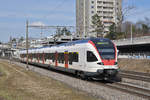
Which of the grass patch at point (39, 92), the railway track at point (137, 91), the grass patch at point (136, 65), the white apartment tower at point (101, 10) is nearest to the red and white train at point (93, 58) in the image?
the railway track at point (137, 91)

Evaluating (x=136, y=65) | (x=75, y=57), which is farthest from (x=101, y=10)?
(x=75, y=57)

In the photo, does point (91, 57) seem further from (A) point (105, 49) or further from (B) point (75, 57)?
(B) point (75, 57)

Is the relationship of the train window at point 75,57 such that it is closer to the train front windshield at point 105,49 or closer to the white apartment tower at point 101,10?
the train front windshield at point 105,49

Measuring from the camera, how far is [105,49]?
58.9 feet

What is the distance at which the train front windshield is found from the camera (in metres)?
17.7

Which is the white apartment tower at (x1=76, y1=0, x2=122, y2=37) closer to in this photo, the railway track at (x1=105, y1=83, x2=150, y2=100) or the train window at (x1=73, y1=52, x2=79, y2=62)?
the train window at (x1=73, y1=52, x2=79, y2=62)

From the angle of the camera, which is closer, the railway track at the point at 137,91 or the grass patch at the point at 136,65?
the railway track at the point at 137,91

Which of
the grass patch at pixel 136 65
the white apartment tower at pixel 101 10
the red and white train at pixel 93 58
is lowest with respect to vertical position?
the grass patch at pixel 136 65

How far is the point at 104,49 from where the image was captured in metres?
17.9

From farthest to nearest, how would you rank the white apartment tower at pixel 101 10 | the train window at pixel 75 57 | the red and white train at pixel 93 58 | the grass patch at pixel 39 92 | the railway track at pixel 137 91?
the white apartment tower at pixel 101 10 < the train window at pixel 75 57 < the red and white train at pixel 93 58 < the railway track at pixel 137 91 < the grass patch at pixel 39 92

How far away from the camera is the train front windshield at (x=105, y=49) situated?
17.7 metres

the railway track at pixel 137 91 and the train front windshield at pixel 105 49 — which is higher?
the train front windshield at pixel 105 49

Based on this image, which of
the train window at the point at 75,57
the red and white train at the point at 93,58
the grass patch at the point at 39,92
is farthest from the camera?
the train window at the point at 75,57

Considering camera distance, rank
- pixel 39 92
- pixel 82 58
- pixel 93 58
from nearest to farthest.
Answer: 1. pixel 39 92
2. pixel 93 58
3. pixel 82 58
